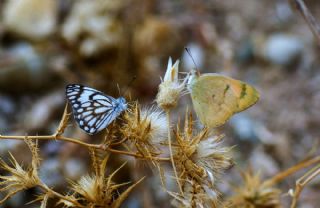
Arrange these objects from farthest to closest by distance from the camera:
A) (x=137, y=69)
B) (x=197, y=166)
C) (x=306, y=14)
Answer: (x=137, y=69) < (x=306, y=14) < (x=197, y=166)

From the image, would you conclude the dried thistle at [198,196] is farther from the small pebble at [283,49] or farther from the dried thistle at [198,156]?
the small pebble at [283,49]

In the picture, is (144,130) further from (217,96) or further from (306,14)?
(306,14)

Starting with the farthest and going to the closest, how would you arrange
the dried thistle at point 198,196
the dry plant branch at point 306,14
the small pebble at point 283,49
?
the small pebble at point 283,49, the dry plant branch at point 306,14, the dried thistle at point 198,196

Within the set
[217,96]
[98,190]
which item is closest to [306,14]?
[217,96]

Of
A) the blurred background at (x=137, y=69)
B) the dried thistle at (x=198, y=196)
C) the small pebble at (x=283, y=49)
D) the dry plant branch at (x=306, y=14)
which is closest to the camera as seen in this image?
the dried thistle at (x=198, y=196)

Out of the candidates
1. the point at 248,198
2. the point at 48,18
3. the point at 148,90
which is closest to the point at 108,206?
the point at 248,198

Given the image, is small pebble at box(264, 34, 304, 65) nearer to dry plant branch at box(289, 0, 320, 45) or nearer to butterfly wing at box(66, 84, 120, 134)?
dry plant branch at box(289, 0, 320, 45)

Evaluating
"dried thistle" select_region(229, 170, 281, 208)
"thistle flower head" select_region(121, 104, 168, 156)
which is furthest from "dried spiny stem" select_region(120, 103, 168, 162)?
"dried thistle" select_region(229, 170, 281, 208)

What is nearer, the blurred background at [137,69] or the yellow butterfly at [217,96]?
the yellow butterfly at [217,96]

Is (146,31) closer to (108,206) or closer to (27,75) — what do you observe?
(27,75)

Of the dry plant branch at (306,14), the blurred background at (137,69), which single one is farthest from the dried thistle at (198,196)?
the blurred background at (137,69)
